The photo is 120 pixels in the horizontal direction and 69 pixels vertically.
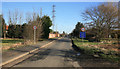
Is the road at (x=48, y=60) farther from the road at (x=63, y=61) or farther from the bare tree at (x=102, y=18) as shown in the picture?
the bare tree at (x=102, y=18)

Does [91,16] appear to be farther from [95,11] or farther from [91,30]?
[91,30]

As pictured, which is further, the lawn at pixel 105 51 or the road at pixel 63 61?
the lawn at pixel 105 51

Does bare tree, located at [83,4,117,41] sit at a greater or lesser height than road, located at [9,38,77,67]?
greater

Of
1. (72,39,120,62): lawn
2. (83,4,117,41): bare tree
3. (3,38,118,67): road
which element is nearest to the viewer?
(3,38,118,67): road

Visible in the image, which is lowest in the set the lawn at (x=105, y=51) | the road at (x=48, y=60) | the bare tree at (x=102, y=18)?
the road at (x=48, y=60)

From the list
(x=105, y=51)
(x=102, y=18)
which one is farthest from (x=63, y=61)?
(x=102, y=18)

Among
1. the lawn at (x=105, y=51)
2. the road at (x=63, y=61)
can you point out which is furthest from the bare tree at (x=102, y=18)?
the road at (x=63, y=61)

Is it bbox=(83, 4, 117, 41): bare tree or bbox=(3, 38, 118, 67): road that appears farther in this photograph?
bbox=(83, 4, 117, 41): bare tree

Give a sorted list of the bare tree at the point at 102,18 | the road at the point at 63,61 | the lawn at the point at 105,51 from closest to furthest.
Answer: the road at the point at 63,61 → the lawn at the point at 105,51 → the bare tree at the point at 102,18

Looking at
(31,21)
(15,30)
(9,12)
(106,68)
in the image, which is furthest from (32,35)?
(9,12)

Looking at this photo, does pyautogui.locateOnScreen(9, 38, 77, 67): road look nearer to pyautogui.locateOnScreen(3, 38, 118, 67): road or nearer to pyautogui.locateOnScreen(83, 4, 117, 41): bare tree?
pyautogui.locateOnScreen(3, 38, 118, 67): road

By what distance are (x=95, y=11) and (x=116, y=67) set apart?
20808 millimetres

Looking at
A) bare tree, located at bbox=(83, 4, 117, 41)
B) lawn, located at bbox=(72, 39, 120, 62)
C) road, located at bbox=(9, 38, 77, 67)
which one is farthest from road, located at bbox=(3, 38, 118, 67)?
bare tree, located at bbox=(83, 4, 117, 41)

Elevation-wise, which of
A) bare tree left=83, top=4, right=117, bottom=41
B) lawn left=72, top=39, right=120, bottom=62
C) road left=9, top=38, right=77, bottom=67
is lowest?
road left=9, top=38, right=77, bottom=67
